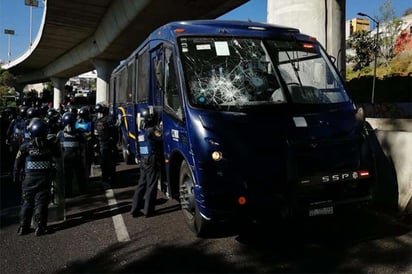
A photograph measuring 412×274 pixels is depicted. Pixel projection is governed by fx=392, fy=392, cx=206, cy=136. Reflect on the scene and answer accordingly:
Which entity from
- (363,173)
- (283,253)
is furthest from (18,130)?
(363,173)

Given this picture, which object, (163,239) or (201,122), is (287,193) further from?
(163,239)

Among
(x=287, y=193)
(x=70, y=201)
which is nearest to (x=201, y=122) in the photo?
(x=287, y=193)

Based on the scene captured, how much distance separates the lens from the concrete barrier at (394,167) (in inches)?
214

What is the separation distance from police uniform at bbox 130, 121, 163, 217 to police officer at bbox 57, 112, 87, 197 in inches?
88.6

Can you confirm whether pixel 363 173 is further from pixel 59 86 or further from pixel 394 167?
pixel 59 86

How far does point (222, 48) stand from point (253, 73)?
0.56 meters

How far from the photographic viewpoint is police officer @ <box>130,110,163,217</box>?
589cm

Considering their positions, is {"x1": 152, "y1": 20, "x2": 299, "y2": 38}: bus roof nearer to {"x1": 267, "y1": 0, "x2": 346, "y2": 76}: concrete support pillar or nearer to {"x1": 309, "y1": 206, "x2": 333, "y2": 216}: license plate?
{"x1": 309, "y1": 206, "x2": 333, "y2": 216}: license plate

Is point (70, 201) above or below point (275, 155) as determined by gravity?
below

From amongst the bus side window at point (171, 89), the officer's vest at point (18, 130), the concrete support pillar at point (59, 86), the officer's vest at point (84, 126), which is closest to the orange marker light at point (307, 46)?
the bus side window at point (171, 89)

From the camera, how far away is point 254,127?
4316 millimetres

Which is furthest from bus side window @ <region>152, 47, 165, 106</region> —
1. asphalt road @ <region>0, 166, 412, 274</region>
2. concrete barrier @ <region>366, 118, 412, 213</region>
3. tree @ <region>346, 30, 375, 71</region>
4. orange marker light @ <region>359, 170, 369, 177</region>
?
tree @ <region>346, 30, 375, 71</region>

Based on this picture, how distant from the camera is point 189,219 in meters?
5.08

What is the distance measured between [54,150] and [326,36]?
6.56m
